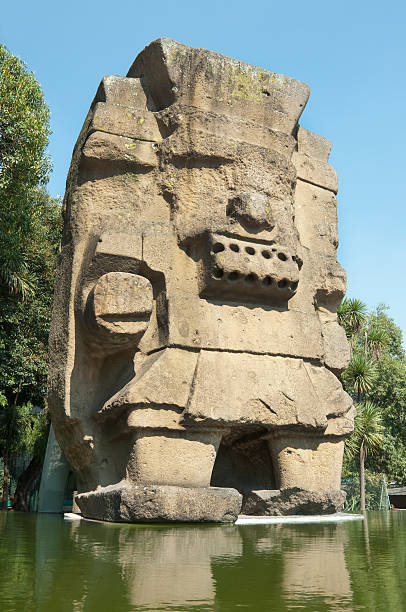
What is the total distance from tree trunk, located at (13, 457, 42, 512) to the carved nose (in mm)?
8266

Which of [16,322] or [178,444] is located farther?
[16,322]

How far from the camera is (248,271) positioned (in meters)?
6.79

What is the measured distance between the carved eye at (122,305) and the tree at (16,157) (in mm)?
7026

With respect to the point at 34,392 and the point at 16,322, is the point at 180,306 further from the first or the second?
the point at 34,392

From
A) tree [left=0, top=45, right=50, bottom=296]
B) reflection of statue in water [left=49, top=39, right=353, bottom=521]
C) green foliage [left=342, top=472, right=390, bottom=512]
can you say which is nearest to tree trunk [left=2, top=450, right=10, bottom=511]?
tree [left=0, top=45, right=50, bottom=296]

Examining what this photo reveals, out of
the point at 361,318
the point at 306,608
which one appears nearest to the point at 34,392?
the point at 361,318

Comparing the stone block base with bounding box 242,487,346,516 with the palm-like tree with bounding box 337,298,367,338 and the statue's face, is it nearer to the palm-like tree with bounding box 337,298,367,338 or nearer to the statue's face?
the statue's face

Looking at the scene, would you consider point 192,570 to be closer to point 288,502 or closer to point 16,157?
point 288,502

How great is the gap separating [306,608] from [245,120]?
5.98 m

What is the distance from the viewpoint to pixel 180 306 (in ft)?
21.7

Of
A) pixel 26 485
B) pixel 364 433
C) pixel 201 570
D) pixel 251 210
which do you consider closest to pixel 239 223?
pixel 251 210

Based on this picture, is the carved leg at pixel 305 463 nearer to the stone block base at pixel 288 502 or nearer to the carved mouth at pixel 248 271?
the stone block base at pixel 288 502

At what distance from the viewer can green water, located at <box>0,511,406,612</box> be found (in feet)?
8.30

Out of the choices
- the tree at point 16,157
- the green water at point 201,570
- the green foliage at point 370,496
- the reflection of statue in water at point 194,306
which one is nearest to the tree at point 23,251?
the tree at point 16,157
